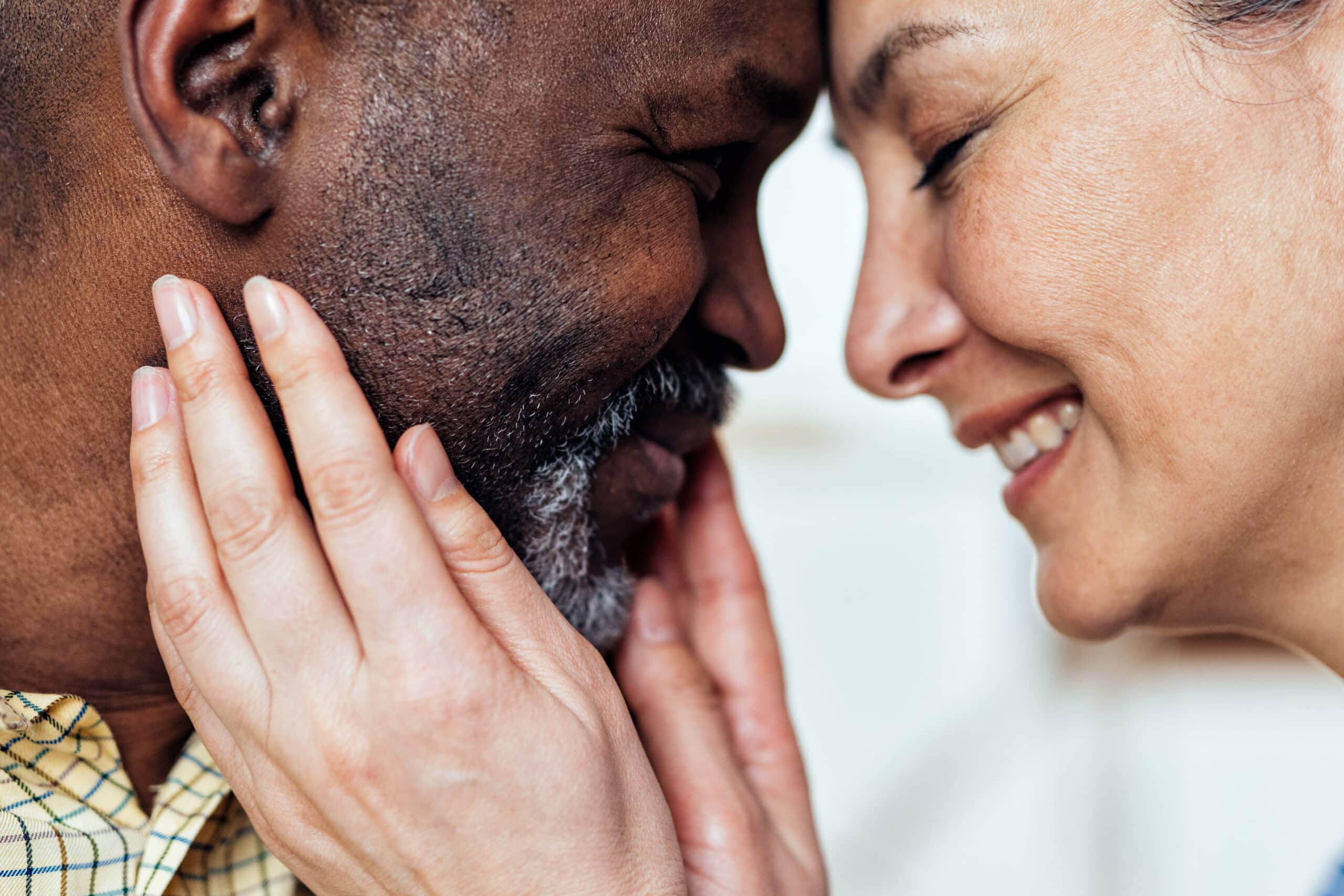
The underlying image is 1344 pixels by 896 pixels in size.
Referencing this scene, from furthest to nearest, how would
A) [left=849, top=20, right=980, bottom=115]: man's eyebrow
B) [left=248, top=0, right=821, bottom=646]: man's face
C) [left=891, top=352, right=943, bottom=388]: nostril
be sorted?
1. [left=891, top=352, right=943, bottom=388]: nostril
2. [left=849, top=20, right=980, bottom=115]: man's eyebrow
3. [left=248, top=0, right=821, bottom=646]: man's face

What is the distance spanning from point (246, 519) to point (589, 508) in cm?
40

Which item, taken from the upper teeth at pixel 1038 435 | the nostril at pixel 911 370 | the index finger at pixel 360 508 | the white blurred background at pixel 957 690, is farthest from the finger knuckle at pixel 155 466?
the white blurred background at pixel 957 690

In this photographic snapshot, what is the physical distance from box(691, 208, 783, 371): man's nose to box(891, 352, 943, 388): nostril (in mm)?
143

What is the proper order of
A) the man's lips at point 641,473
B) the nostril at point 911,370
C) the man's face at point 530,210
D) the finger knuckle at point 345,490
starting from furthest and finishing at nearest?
the nostril at point 911,370 < the man's lips at point 641,473 < the man's face at point 530,210 < the finger knuckle at point 345,490

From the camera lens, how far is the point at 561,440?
1.13 m

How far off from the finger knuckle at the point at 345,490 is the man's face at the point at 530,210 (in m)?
0.15

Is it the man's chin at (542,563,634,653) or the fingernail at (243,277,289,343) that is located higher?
the fingernail at (243,277,289,343)

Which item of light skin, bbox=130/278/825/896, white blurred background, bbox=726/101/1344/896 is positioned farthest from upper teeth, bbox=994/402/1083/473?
white blurred background, bbox=726/101/1344/896

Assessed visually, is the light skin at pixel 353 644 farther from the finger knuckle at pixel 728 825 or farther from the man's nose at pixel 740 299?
the man's nose at pixel 740 299

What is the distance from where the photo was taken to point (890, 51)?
116 cm

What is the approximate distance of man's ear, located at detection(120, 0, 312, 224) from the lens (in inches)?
35.4

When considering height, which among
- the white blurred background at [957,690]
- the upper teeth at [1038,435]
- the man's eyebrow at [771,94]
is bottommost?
the white blurred background at [957,690]

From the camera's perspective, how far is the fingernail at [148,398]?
36.6 inches

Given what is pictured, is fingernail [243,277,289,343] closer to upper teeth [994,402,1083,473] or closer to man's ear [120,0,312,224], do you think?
man's ear [120,0,312,224]
